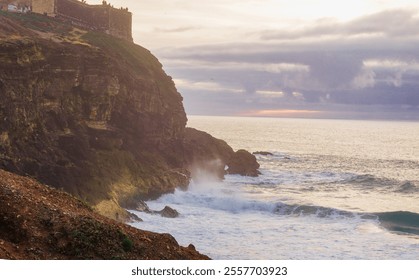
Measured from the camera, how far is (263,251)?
27.8 metres

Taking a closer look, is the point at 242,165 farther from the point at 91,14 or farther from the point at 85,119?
the point at 85,119

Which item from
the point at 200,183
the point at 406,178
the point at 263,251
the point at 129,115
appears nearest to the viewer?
the point at 263,251

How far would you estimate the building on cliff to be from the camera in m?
66.6

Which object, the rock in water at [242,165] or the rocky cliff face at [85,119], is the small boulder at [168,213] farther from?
the rock in water at [242,165]

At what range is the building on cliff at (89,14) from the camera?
218 feet

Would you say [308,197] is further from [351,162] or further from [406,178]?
[351,162]

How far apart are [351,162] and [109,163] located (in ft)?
188

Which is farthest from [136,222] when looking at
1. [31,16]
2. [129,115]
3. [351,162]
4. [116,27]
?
[351,162]

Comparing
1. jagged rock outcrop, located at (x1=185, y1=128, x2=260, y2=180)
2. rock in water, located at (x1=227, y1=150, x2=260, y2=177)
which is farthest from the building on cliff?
rock in water, located at (x1=227, y1=150, x2=260, y2=177)

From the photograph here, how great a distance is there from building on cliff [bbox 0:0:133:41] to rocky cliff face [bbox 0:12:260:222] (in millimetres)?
5153

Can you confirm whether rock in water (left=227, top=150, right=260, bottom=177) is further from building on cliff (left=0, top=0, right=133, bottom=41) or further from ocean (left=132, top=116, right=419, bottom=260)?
building on cliff (left=0, top=0, right=133, bottom=41)

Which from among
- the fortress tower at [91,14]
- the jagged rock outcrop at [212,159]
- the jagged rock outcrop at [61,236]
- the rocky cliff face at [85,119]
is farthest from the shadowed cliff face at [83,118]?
the jagged rock outcrop at [61,236]

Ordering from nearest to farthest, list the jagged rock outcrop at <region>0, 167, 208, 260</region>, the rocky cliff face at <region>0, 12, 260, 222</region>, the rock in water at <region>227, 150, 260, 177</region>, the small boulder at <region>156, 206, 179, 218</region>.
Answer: the jagged rock outcrop at <region>0, 167, 208, 260</region> < the rocky cliff face at <region>0, 12, 260, 222</region> < the small boulder at <region>156, 206, 179, 218</region> < the rock in water at <region>227, 150, 260, 177</region>

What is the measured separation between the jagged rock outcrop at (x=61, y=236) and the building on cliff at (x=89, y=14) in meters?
53.0
